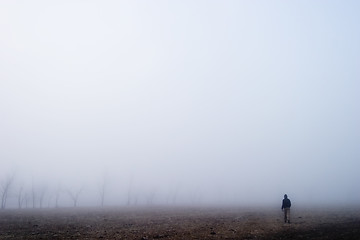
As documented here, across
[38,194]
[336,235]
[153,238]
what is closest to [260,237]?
[336,235]

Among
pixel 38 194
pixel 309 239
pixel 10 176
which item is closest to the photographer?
pixel 309 239

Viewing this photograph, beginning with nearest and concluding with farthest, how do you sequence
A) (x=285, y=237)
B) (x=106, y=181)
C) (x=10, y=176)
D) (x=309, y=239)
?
(x=309, y=239) < (x=285, y=237) < (x=10, y=176) < (x=106, y=181)

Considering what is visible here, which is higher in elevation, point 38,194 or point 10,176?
point 10,176

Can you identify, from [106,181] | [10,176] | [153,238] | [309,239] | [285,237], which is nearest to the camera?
[309,239]

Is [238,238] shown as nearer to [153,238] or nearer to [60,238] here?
[153,238]

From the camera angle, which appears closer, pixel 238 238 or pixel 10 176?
pixel 238 238

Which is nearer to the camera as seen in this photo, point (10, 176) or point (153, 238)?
point (153, 238)

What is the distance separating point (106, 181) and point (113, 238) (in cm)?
11876

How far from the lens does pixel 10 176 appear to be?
4513 inches

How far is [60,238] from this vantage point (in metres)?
23.0

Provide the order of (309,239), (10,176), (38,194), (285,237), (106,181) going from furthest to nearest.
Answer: (38,194), (106,181), (10,176), (285,237), (309,239)

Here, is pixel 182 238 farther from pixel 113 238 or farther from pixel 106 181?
pixel 106 181

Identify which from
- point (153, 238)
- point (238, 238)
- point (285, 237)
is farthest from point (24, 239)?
point (285, 237)

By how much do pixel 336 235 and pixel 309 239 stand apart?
2838 millimetres
